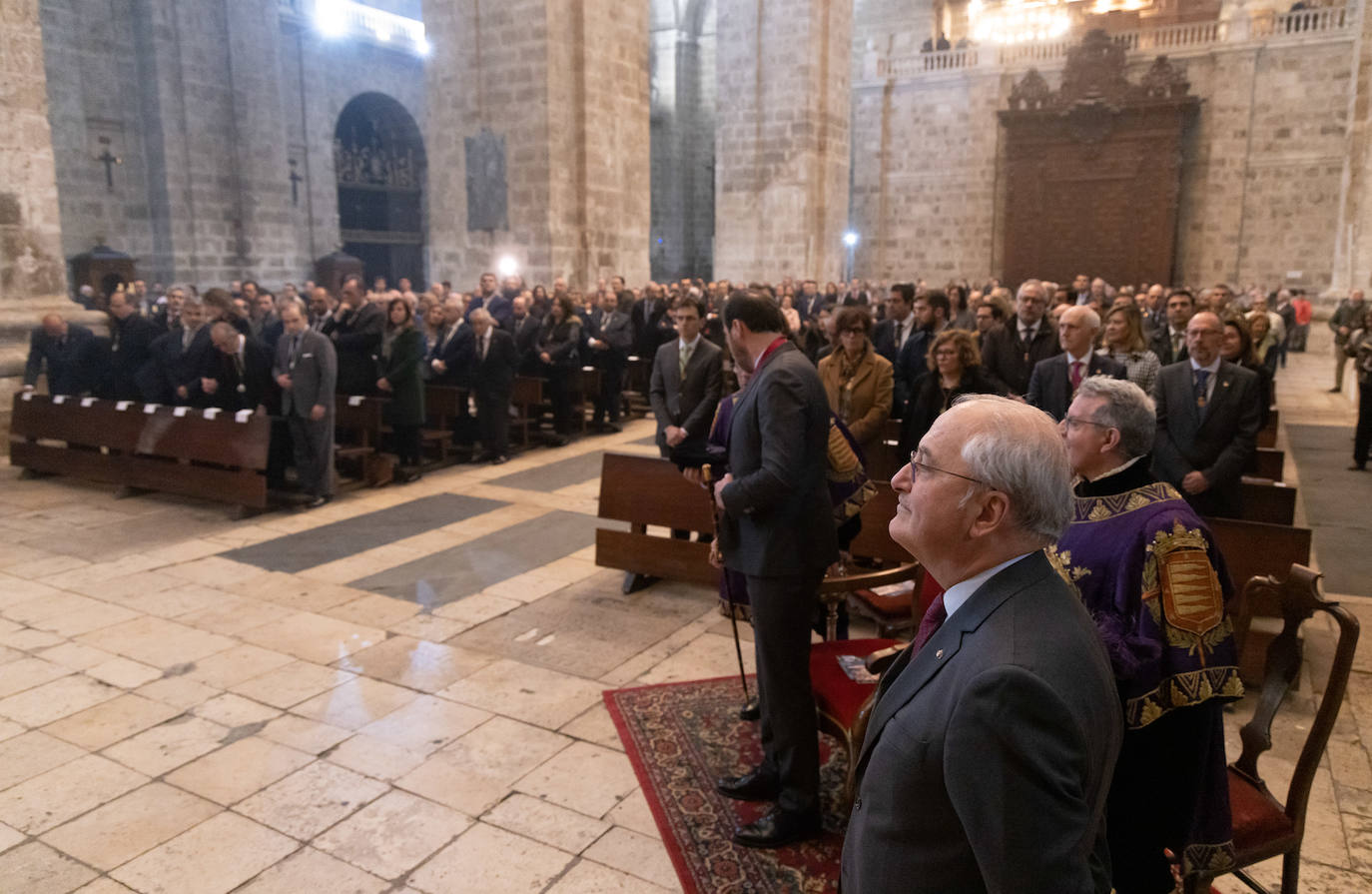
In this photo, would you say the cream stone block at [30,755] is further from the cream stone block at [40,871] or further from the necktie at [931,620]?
the necktie at [931,620]

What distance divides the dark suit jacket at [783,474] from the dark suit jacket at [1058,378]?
2189mm

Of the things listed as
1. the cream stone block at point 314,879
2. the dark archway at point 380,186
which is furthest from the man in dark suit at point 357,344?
the dark archway at point 380,186

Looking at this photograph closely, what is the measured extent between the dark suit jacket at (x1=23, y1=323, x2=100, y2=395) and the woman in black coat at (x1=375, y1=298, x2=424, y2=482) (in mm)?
2785

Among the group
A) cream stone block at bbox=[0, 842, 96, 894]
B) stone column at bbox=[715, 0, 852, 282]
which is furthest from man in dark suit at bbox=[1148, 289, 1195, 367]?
stone column at bbox=[715, 0, 852, 282]

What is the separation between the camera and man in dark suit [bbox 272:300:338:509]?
7004mm

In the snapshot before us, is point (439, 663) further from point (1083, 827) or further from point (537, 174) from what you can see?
point (537, 174)

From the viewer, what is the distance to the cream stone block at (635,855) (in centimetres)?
282

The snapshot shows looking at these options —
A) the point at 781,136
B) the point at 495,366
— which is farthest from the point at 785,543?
the point at 781,136

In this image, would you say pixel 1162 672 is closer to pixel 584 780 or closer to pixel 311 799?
pixel 584 780

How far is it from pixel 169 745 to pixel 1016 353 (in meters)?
5.24

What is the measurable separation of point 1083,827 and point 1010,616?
27cm

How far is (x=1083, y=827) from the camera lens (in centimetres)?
115

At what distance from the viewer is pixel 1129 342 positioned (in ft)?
16.1

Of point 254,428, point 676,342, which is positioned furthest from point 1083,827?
point 254,428
